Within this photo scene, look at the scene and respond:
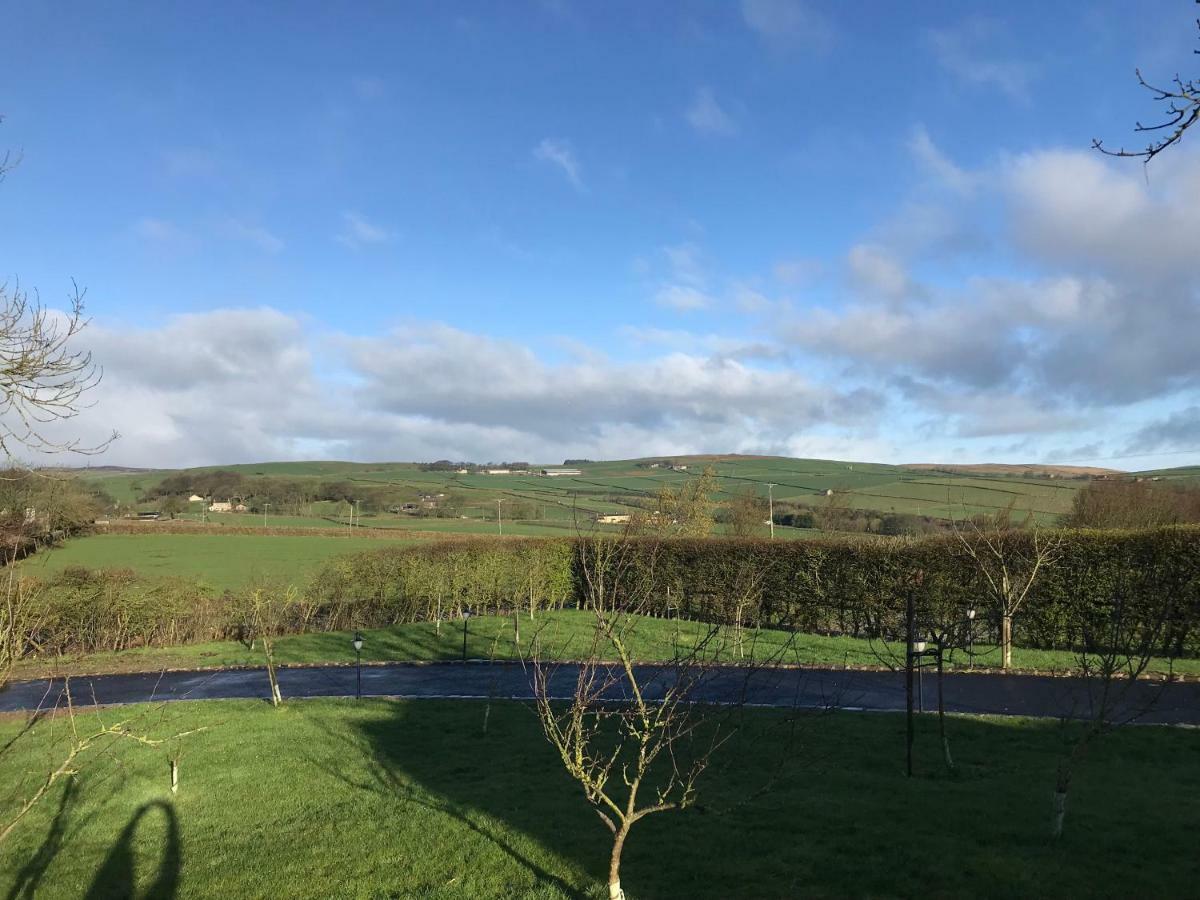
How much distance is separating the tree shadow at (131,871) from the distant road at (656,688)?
15.2 ft

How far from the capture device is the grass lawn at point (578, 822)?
6289 millimetres

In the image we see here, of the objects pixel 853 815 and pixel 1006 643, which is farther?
pixel 1006 643

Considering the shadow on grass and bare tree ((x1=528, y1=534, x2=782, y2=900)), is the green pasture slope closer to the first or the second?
bare tree ((x1=528, y1=534, x2=782, y2=900))

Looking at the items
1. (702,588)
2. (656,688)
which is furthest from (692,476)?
(656,688)

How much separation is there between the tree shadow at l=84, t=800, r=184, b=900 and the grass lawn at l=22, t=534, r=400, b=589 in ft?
75.2

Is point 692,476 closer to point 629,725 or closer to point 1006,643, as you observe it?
point 1006,643

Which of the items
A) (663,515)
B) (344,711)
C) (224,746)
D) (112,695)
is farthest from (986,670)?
(663,515)

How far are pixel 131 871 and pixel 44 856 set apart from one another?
138cm

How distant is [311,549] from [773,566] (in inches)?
1120

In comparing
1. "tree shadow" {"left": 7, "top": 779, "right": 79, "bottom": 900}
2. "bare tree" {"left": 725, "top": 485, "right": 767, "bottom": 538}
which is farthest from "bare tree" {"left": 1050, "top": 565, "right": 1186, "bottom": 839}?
"bare tree" {"left": 725, "top": 485, "right": 767, "bottom": 538}

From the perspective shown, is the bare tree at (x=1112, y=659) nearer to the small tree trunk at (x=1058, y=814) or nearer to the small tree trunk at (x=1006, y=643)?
the small tree trunk at (x=1058, y=814)

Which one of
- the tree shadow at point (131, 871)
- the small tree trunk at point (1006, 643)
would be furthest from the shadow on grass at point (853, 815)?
the small tree trunk at point (1006, 643)

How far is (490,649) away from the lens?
875 inches

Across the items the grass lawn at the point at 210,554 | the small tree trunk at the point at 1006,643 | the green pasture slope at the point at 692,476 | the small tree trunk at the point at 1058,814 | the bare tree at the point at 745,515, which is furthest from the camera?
the green pasture slope at the point at 692,476
